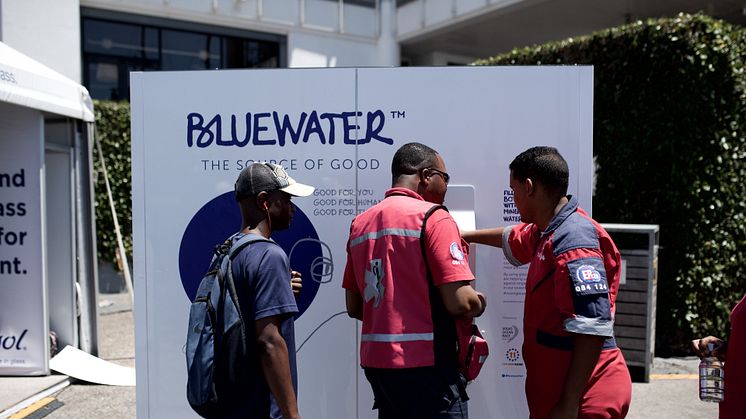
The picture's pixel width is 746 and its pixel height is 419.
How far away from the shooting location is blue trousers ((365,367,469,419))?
7.59 feet

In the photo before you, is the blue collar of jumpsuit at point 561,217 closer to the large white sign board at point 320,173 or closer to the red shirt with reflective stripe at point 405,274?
the red shirt with reflective stripe at point 405,274

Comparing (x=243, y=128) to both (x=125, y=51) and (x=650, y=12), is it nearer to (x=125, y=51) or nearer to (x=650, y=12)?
(x=125, y=51)

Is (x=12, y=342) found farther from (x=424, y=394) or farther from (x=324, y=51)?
(x=324, y=51)

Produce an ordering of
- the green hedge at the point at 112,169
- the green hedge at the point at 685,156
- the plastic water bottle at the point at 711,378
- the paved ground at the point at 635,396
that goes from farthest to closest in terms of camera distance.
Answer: the green hedge at the point at 112,169
the green hedge at the point at 685,156
the paved ground at the point at 635,396
the plastic water bottle at the point at 711,378

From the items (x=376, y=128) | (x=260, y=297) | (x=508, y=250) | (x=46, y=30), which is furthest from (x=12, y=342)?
(x=46, y=30)

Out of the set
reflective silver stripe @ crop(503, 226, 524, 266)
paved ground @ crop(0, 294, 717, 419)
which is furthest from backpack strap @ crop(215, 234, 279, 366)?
paved ground @ crop(0, 294, 717, 419)

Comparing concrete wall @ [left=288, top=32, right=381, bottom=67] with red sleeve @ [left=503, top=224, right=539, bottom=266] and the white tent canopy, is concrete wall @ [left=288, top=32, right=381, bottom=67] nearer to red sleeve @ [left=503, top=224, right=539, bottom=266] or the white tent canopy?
the white tent canopy

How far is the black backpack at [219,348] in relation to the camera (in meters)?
2.17

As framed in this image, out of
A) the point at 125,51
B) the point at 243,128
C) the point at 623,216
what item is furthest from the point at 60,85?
the point at 125,51

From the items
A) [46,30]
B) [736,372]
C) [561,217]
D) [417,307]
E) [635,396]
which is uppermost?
[46,30]

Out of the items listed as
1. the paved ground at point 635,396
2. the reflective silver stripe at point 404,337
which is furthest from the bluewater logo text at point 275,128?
the paved ground at point 635,396

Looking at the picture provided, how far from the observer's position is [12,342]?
5.59 metres

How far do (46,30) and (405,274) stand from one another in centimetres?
1066

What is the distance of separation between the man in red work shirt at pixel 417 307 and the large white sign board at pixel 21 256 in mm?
4396
